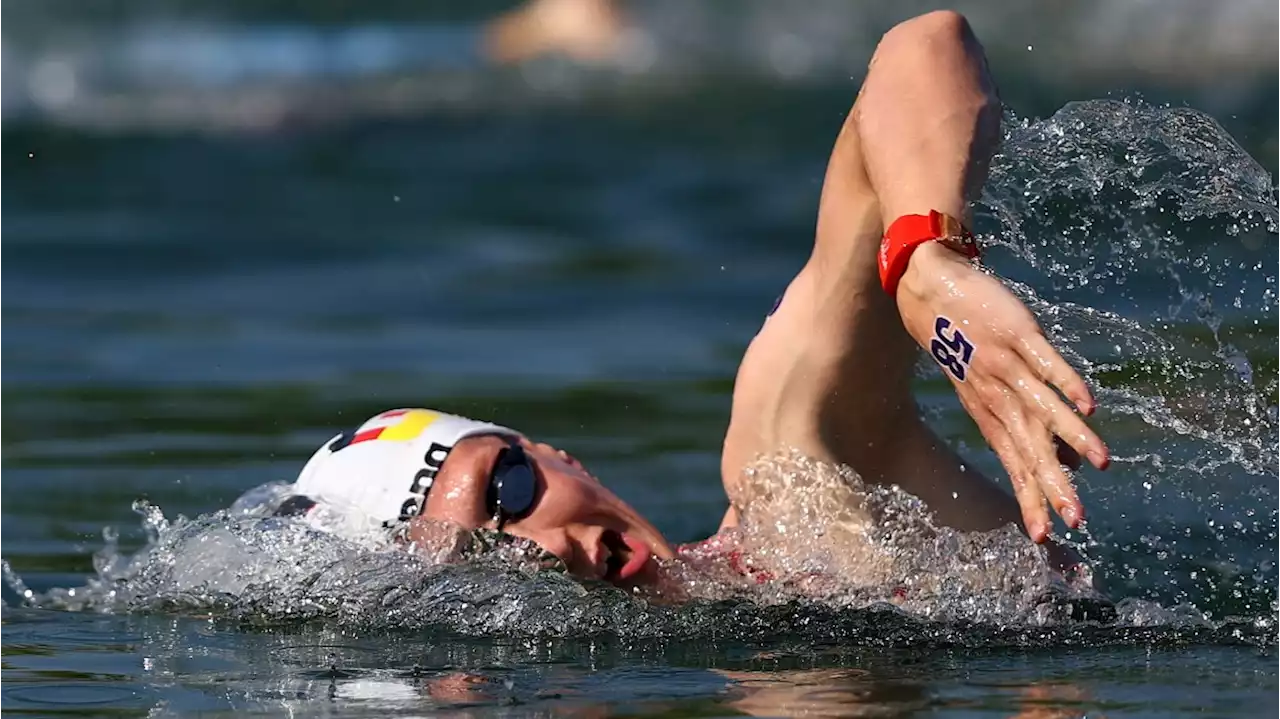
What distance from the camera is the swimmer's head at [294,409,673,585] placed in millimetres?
4902

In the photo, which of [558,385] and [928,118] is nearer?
[928,118]

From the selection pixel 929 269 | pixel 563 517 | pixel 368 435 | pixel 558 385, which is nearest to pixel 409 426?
pixel 368 435

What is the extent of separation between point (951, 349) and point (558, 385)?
4.76 m

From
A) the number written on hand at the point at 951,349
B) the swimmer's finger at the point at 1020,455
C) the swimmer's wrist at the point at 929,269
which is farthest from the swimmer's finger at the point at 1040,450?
the swimmer's wrist at the point at 929,269

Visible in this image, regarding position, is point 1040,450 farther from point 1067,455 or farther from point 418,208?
point 418,208

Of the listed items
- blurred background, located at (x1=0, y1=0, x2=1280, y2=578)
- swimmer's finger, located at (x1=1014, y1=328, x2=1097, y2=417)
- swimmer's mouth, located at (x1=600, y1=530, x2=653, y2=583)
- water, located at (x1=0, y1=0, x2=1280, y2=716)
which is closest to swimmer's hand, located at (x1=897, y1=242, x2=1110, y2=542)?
swimmer's finger, located at (x1=1014, y1=328, x2=1097, y2=417)

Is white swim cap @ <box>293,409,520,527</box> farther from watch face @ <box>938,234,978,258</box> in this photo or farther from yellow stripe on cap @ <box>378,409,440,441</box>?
watch face @ <box>938,234,978,258</box>

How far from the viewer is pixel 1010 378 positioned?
3.80 m

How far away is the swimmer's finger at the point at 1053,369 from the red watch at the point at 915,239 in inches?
17.0

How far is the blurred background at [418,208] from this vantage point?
26.1ft

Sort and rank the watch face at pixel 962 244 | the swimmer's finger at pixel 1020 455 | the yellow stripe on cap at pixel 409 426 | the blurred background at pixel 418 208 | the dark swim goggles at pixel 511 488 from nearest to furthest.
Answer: the swimmer's finger at pixel 1020 455 → the watch face at pixel 962 244 → the dark swim goggles at pixel 511 488 → the yellow stripe on cap at pixel 409 426 → the blurred background at pixel 418 208

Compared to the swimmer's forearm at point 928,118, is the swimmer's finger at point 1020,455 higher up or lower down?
lower down

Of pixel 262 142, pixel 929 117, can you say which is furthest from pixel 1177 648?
pixel 262 142

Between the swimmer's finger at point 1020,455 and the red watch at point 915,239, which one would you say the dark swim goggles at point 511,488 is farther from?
the swimmer's finger at point 1020,455
